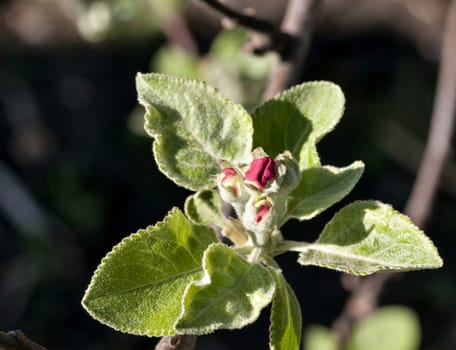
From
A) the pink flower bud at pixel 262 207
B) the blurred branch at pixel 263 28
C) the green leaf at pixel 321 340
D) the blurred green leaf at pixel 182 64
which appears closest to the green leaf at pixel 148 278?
the pink flower bud at pixel 262 207

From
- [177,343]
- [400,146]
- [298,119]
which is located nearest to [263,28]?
[298,119]

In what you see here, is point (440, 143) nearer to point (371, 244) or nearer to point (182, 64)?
point (182, 64)

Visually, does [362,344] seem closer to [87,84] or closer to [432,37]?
[432,37]

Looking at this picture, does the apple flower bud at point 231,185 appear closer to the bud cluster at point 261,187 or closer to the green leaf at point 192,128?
the bud cluster at point 261,187

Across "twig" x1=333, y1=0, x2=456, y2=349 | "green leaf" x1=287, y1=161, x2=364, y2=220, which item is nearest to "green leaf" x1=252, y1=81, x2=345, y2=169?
"green leaf" x1=287, y1=161, x2=364, y2=220

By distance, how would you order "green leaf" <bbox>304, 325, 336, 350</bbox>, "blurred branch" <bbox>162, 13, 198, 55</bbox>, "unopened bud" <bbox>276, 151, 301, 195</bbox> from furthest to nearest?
"blurred branch" <bbox>162, 13, 198, 55</bbox> < "green leaf" <bbox>304, 325, 336, 350</bbox> < "unopened bud" <bbox>276, 151, 301, 195</bbox>

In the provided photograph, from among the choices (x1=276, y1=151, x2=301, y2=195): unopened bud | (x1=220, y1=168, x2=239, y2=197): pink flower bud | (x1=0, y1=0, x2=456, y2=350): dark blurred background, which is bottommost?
(x1=0, y1=0, x2=456, y2=350): dark blurred background

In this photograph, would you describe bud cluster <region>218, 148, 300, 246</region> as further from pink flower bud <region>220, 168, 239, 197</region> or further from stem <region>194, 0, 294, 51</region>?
stem <region>194, 0, 294, 51</region>

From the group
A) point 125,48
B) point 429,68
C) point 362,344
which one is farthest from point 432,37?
point 362,344
